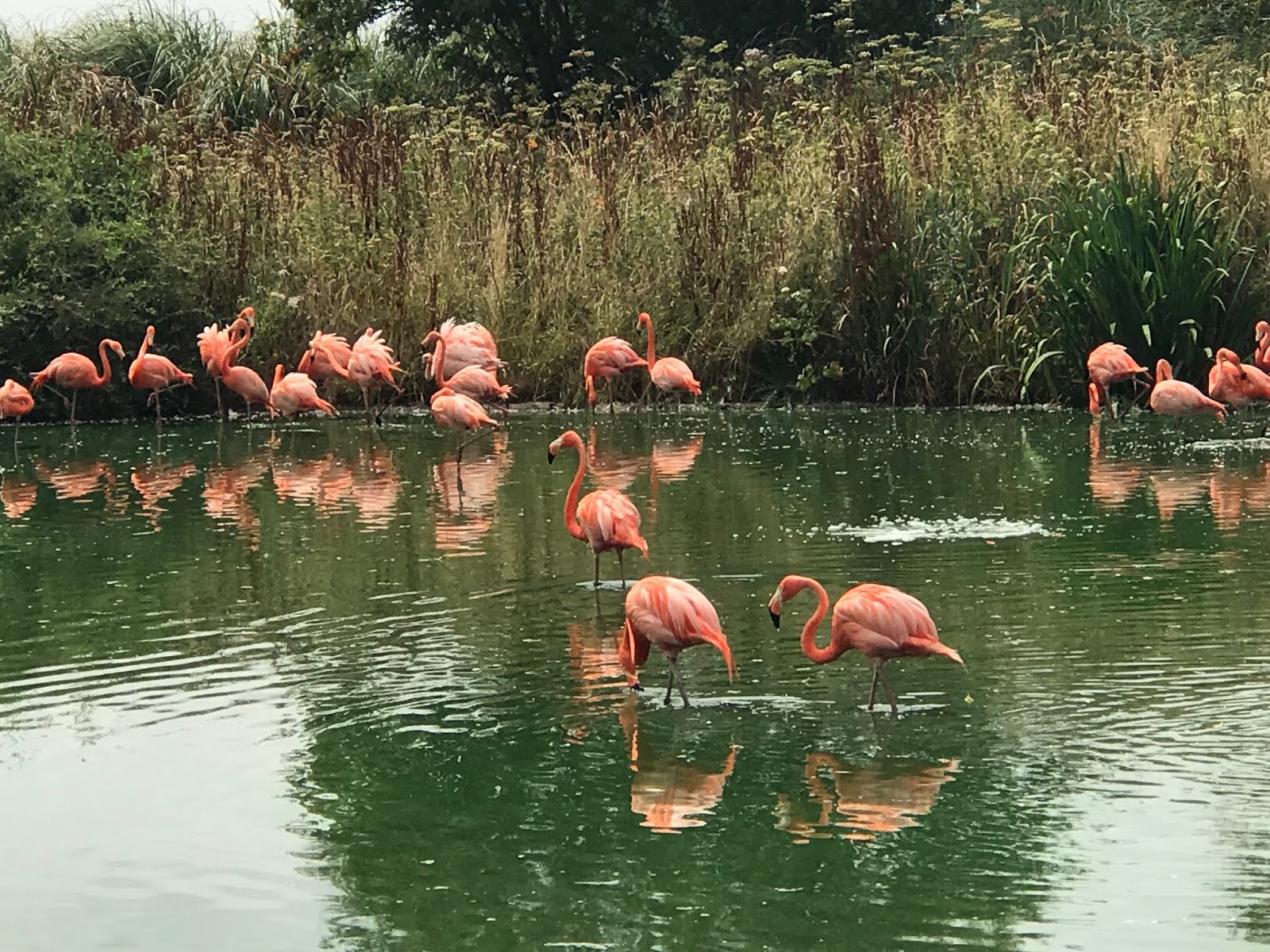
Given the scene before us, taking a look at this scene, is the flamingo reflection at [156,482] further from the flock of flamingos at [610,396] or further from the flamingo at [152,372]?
the flamingo at [152,372]

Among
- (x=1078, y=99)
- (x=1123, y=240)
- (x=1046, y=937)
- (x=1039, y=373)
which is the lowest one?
(x=1046, y=937)

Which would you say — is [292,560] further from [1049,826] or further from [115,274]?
[115,274]

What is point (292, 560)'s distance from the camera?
8.07 metres

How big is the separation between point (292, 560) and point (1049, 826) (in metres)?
4.42

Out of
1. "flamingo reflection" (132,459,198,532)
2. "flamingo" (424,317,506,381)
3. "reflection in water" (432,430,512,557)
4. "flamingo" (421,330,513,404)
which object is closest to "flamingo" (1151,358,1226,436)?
"reflection in water" (432,430,512,557)

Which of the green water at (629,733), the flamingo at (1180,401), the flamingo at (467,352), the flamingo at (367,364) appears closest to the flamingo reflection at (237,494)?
the green water at (629,733)

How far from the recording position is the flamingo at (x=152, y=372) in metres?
13.6

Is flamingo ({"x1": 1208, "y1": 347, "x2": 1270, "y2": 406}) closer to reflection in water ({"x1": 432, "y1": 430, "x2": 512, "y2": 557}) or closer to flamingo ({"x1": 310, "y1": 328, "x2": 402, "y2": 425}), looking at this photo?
reflection in water ({"x1": 432, "y1": 430, "x2": 512, "y2": 557})

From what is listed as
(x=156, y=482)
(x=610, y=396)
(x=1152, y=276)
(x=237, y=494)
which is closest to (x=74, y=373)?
(x=156, y=482)

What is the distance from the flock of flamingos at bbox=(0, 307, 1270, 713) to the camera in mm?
5285

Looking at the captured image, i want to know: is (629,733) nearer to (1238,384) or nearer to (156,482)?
(156,482)

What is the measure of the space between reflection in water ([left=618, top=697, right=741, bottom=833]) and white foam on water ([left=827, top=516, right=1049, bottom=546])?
307cm

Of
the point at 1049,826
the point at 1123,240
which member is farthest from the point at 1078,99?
the point at 1049,826

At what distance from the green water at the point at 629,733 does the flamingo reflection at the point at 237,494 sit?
52 mm
